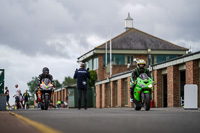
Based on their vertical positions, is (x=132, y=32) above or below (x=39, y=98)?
above

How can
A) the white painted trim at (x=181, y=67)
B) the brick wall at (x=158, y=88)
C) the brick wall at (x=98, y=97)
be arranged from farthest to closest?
the brick wall at (x=98, y=97)
the brick wall at (x=158, y=88)
the white painted trim at (x=181, y=67)

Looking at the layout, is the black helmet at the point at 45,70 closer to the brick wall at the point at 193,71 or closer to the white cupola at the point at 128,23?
the brick wall at the point at 193,71

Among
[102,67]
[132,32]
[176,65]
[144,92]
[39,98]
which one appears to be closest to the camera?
[144,92]

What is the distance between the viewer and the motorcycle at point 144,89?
17.5 meters

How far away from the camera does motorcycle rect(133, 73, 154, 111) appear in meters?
17.5

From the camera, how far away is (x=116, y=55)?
69312mm

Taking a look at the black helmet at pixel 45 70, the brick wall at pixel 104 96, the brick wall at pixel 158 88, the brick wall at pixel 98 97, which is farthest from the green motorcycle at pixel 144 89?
the brick wall at pixel 98 97

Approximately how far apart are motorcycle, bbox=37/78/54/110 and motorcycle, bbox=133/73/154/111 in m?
4.20

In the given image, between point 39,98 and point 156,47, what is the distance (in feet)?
169

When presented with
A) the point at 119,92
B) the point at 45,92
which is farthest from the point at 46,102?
the point at 119,92

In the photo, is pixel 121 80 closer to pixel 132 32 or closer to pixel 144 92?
pixel 144 92

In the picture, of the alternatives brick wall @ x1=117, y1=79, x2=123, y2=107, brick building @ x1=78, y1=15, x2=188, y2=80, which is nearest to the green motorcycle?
brick wall @ x1=117, y1=79, x2=123, y2=107

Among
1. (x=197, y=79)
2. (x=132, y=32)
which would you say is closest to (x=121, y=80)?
(x=197, y=79)

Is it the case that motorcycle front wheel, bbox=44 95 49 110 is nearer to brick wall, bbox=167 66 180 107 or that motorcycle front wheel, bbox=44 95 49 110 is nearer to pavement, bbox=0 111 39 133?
pavement, bbox=0 111 39 133
